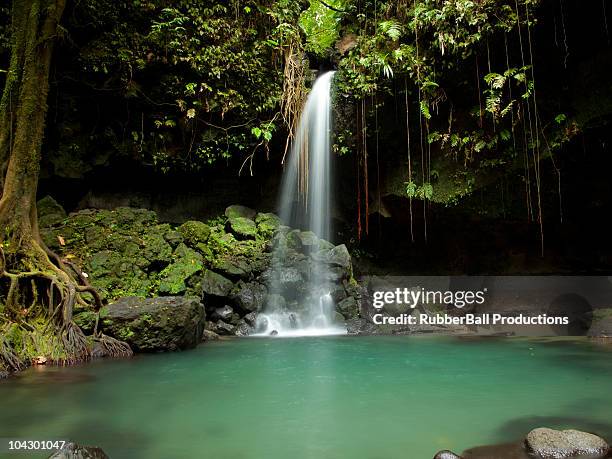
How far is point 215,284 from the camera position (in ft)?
31.1

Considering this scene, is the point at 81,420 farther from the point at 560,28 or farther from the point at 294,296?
the point at 560,28

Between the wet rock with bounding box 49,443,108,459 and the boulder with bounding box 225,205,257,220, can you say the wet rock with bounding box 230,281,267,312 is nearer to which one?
the boulder with bounding box 225,205,257,220

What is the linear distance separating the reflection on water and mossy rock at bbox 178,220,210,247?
335 cm

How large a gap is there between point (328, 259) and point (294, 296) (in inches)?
44.7

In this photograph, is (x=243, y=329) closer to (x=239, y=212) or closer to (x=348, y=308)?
(x=348, y=308)

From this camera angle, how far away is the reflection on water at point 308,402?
12.3 feet

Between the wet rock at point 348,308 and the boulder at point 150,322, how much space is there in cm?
373

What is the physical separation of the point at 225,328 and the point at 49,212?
467 cm

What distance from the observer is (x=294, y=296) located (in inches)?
409

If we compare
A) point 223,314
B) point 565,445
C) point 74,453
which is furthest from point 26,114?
point 565,445

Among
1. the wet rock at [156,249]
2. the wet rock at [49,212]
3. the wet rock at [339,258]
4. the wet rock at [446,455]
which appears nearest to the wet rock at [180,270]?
the wet rock at [156,249]

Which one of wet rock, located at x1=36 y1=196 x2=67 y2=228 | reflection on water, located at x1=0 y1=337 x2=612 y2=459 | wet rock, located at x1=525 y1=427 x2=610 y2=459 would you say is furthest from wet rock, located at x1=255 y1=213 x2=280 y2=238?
wet rock, located at x1=525 y1=427 x2=610 y2=459

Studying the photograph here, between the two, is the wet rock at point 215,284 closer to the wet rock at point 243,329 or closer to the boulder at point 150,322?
the wet rock at point 243,329

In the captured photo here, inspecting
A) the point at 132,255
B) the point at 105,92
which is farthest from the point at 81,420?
the point at 105,92
